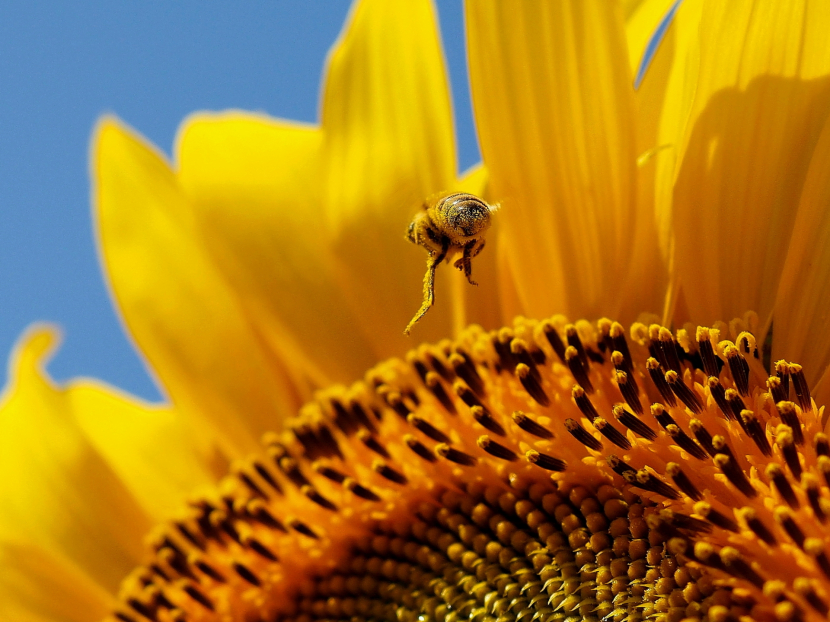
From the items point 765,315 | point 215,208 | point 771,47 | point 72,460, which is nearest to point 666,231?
point 765,315

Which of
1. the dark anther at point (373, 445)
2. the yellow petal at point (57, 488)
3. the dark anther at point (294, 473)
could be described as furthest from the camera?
the yellow petal at point (57, 488)

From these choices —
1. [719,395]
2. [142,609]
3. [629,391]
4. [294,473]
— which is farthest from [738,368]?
[142,609]

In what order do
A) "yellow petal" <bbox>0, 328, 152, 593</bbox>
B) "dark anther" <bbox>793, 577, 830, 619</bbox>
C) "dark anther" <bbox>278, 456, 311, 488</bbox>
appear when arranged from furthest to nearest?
"yellow petal" <bbox>0, 328, 152, 593</bbox> < "dark anther" <bbox>278, 456, 311, 488</bbox> < "dark anther" <bbox>793, 577, 830, 619</bbox>

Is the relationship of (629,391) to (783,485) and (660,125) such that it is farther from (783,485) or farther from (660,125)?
(660,125)

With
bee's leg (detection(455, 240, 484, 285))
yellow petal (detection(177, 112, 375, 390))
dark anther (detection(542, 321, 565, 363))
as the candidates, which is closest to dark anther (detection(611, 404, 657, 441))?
dark anther (detection(542, 321, 565, 363))

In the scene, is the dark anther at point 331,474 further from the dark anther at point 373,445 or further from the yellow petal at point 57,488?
the yellow petal at point 57,488

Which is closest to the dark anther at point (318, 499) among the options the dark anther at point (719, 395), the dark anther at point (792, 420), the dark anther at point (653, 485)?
the dark anther at point (653, 485)

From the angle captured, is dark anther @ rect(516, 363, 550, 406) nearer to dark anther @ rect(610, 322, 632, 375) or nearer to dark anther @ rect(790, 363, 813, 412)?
dark anther @ rect(610, 322, 632, 375)
